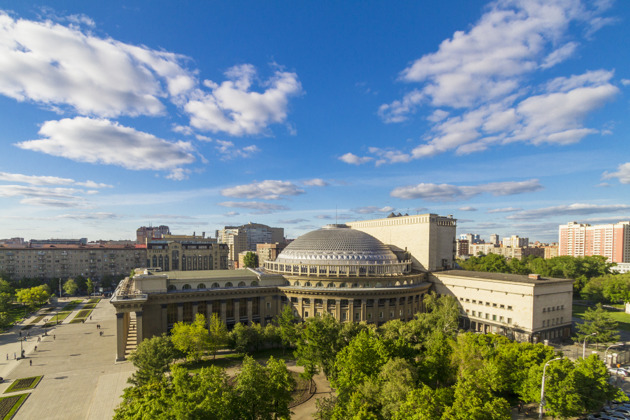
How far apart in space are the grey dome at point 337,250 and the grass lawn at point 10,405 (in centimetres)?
4804

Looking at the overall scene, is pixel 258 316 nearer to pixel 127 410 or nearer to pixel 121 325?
pixel 121 325

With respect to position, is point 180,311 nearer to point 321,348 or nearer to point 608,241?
point 321,348

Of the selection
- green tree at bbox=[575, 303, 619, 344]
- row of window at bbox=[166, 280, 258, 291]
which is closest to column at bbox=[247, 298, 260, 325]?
row of window at bbox=[166, 280, 258, 291]

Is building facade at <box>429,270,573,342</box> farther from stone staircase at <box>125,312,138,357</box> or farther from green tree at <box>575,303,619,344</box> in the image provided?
stone staircase at <box>125,312,138,357</box>

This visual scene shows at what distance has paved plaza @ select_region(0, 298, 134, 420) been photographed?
119ft

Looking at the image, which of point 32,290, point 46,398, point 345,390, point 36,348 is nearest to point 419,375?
point 345,390

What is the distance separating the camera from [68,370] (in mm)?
47344

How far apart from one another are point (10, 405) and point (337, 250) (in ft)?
184

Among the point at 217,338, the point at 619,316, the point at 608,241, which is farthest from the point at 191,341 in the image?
the point at 608,241

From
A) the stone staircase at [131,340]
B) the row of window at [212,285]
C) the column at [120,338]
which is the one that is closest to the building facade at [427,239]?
the row of window at [212,285]

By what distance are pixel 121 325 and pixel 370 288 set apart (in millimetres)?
44643

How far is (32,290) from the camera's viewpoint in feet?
290

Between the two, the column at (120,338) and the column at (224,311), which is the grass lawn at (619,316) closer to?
the column at (224,311)

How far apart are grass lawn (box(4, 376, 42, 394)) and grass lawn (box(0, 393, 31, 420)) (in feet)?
7.80
